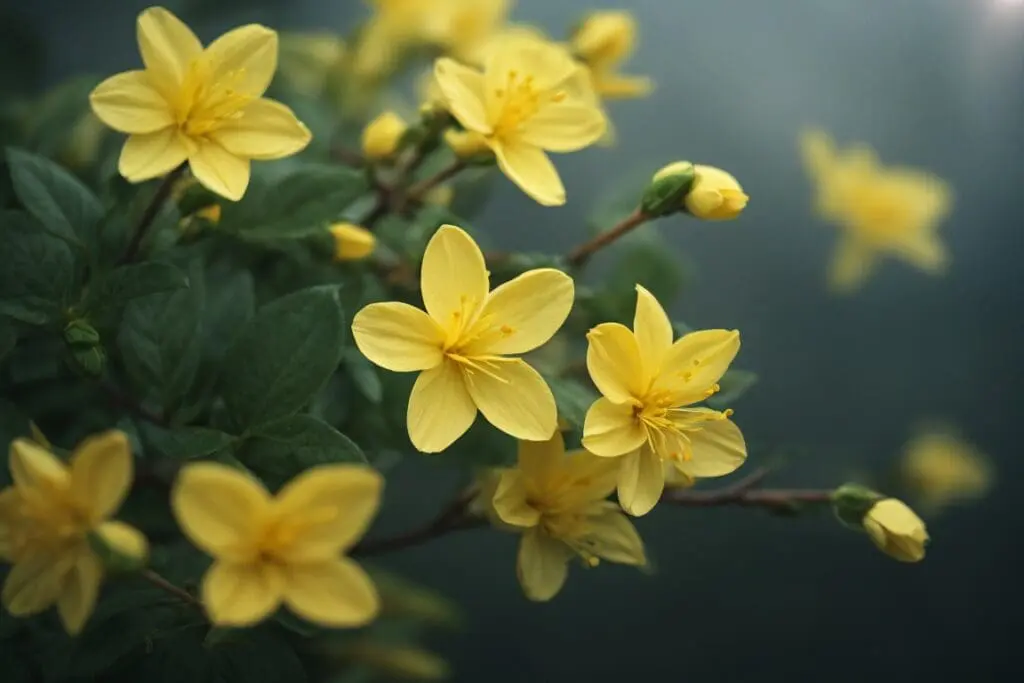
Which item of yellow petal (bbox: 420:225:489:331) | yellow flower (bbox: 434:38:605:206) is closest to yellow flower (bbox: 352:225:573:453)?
yellow petal (bbox: 420:225:489:331)

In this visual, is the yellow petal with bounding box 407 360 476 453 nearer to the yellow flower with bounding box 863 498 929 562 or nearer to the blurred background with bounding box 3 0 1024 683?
the yellow flower with bounding box 863 498 929 562

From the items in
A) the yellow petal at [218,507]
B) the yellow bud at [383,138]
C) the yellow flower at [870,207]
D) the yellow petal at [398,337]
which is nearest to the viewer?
the yellow petal at [218,507]

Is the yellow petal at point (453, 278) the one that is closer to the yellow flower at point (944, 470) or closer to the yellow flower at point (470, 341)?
the yellow flower at point (470, 341)

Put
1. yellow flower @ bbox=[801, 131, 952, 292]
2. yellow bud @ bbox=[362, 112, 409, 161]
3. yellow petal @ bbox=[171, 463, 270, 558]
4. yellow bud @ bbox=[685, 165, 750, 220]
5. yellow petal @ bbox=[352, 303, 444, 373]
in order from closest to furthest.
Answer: yellow petal @ bbox=[171, 463, 270, 558] < yellow petal @ bbox=[352, 303, 444, 373] < yellow bud @ bbox=[685, 165, 750, 220] < yellow bud @ bbox=[362, 112, 409, 161] < yellow flower @ bbox=[801, 131, 952, 292]

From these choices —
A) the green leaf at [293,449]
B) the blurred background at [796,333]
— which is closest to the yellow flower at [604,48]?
the blurred background at [796,333]

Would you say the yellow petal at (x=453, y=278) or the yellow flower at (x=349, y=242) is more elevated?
the yellow petal at (x=453, y=278)
